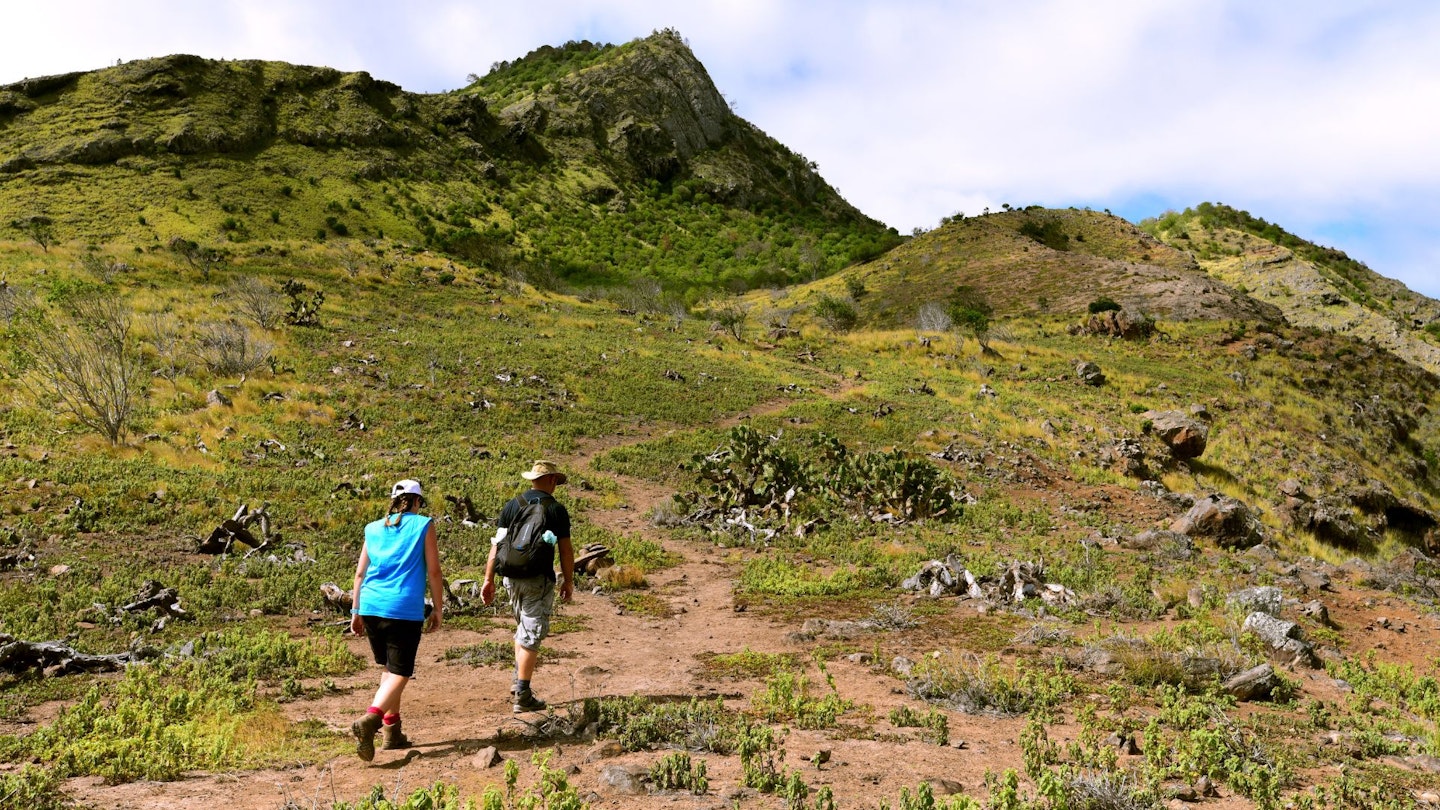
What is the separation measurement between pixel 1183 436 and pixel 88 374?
101ft

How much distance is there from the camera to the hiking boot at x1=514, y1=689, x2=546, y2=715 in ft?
18.7

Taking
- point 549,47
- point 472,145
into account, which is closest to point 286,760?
point 472,145

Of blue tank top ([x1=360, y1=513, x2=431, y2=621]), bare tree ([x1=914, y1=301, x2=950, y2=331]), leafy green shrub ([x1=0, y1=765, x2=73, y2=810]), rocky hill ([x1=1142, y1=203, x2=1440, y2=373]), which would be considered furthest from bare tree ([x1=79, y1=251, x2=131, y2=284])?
rocky hill ([x1=1142, y1=203, x2=1440, y2=373])

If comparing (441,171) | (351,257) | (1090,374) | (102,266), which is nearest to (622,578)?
(1090,374)

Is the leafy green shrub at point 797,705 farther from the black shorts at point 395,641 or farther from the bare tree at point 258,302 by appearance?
the bare tree at point 258,302

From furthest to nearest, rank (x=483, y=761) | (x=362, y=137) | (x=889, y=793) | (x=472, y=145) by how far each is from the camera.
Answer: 1. (x=472, y=145)
2. (x=362, y=137)
3. (x=483, y=761)
4. (x=889, y=793)

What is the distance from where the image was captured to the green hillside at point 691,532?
15.3ft

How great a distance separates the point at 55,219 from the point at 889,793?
192 ft

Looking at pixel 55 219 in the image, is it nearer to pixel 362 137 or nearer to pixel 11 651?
pixel 362 137

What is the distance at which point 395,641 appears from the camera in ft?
Result: 16.4

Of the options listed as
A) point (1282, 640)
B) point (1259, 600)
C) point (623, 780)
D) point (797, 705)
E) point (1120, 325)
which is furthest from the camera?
point (1120, 325)

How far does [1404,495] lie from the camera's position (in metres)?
28.6

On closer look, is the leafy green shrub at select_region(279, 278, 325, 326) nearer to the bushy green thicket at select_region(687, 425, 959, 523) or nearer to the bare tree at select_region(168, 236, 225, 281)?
the bare tree at select_region(168, 236, 225, 281)

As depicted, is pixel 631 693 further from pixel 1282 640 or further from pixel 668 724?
pixel 1282 640
